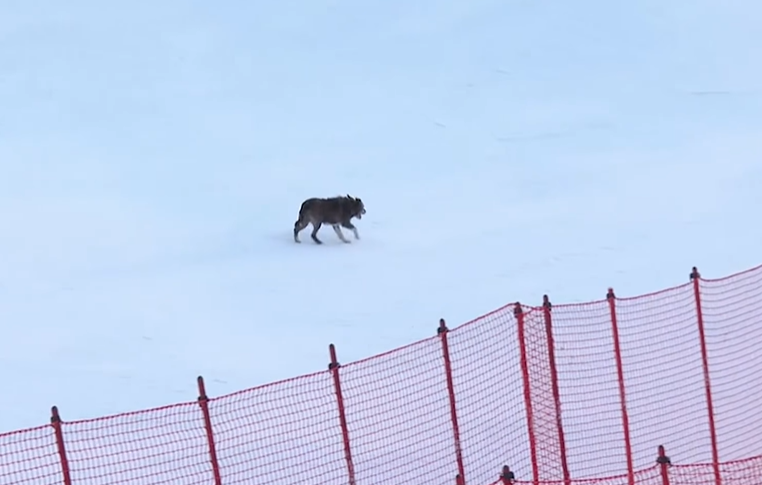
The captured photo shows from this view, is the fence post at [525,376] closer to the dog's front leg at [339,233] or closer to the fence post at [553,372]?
the fence post at [553,372]

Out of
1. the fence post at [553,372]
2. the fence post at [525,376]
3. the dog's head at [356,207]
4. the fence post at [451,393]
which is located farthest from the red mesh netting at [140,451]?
the dog's head at [356,207]

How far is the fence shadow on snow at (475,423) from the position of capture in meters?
9.84

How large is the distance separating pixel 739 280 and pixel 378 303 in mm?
4474

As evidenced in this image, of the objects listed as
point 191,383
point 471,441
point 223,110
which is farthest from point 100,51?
point 471,441

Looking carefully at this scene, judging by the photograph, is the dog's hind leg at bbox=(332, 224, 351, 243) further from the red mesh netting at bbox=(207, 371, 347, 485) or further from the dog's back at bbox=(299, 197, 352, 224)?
the red mesh netting at bbox=(207, 371, 347, 485)

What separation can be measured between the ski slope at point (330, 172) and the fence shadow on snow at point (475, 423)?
4.30 feet

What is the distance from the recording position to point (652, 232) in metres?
17.6

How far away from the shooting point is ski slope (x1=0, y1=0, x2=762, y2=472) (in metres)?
14.2

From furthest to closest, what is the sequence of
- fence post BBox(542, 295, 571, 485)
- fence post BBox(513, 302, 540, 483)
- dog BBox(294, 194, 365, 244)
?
dog BBox(294, 194, 365, 244)
fence post BBox(542, 295, 571, 485)
fence post BBox(513, 302, 540, 483)

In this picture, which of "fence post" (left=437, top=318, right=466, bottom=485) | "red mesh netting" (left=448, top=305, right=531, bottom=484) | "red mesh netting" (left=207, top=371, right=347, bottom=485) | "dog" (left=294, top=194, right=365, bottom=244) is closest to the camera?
"fence post" (left=437, top=318, right=466, bottom=485)

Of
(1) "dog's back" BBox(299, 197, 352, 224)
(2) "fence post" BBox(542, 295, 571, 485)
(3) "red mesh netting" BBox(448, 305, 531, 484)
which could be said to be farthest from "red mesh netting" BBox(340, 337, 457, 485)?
(1) "dog's back" BBox(299, 197, 352, 224)

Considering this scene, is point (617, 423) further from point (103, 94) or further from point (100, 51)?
point (100, 51)

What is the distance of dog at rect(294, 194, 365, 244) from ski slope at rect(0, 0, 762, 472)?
357mm

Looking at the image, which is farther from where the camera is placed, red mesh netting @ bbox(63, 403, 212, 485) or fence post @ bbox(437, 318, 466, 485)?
red mesh netting @ bbox(63, 403, 212, 485)
